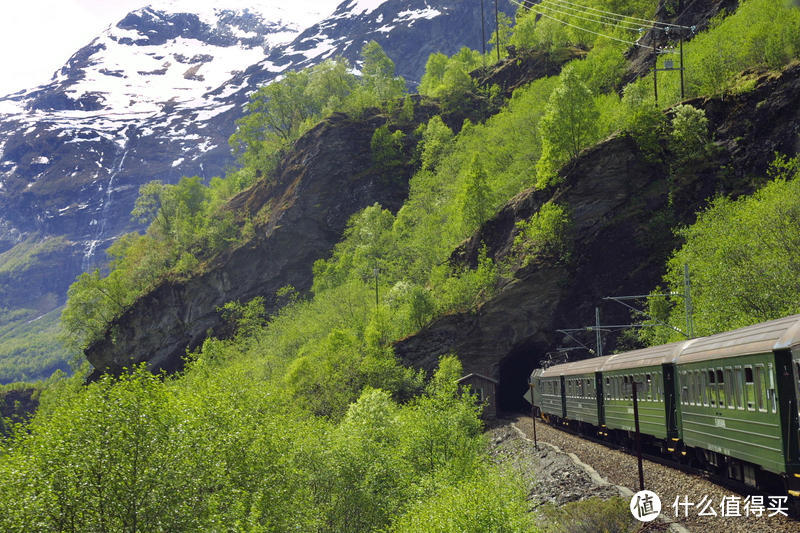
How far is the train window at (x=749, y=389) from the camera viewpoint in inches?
659

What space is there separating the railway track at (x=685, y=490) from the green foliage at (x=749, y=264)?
489 inches

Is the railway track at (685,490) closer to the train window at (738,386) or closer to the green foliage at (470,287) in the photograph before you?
the train window at (738,386)

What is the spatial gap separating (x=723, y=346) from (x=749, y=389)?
7.95ft

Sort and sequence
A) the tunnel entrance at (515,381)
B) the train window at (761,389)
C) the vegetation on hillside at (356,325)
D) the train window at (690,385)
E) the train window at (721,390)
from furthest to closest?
the tunnel entrance at (515,381) → the vegetation on hillside at (356,325) → the train window at (690,385) → the train window at (721,390) → the train window at (761,389)

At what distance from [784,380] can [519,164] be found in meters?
68.8

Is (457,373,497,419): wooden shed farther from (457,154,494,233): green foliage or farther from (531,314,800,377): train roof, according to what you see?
(531,314,800,377): train roof

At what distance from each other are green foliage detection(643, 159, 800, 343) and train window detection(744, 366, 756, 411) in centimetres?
2067

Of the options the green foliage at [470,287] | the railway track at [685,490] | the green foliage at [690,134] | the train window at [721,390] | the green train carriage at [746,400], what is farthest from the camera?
the green foliage at [470,287]

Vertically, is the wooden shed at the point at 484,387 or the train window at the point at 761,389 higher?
the train window at the point at 761,389

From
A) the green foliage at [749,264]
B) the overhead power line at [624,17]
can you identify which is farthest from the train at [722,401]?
the overhead power line at [624,17]

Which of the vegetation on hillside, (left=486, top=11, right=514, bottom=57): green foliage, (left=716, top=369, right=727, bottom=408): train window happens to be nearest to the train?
(left=716, top=369, right=727, bottom=408): train window

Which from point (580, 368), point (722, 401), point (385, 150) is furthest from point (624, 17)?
point (722, 401)

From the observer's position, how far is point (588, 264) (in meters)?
61.5

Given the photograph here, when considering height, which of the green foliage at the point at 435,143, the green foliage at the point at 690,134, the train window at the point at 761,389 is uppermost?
the green foliage at the point at 435,143
